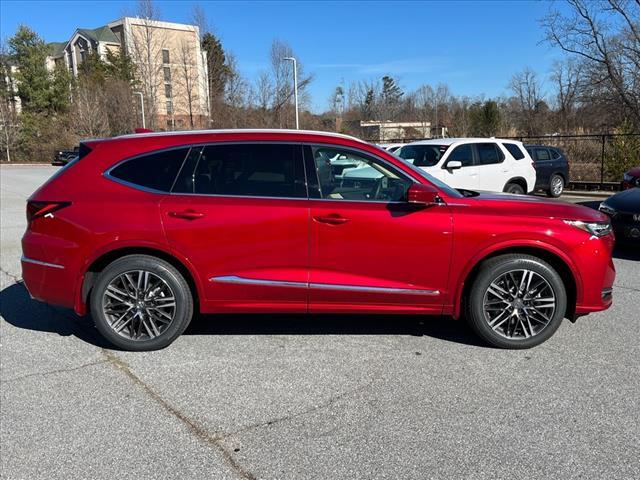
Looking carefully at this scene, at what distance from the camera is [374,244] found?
402 cm

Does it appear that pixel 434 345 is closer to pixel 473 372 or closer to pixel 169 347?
pixel 473 372

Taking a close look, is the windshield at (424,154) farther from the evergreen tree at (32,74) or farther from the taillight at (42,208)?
the evergreen tree at (32,74)

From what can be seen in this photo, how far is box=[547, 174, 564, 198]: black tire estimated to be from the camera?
15.0 m

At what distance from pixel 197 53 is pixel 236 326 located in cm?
5892

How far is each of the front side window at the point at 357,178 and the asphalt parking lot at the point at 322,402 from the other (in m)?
1.27

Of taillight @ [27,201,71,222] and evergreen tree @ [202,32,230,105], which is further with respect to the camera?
evergreen tree @ [202,32,230,105]

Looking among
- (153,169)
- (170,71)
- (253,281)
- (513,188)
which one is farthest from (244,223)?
(170,71)

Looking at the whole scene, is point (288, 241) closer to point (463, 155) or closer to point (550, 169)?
point (463, 155)

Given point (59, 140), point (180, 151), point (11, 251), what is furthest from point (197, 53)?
point (180, 151)

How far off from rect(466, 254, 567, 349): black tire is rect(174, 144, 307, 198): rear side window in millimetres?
1600

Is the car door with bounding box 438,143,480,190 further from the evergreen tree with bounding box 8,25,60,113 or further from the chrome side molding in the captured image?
the evergreen tree with bounding box 8,25,60,113

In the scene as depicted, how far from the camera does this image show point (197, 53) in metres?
57.9

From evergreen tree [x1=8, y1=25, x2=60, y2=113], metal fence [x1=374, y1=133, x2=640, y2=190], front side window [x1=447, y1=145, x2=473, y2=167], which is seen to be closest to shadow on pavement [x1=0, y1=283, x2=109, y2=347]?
front side window [x1=447, y1=145, x2=473, y2=167]

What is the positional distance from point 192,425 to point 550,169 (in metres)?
14.4
